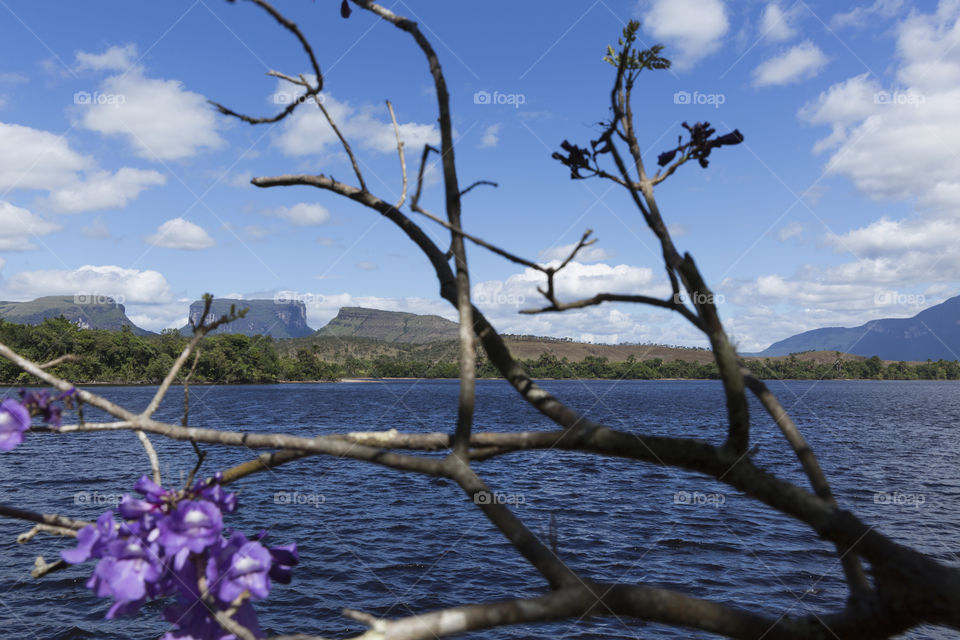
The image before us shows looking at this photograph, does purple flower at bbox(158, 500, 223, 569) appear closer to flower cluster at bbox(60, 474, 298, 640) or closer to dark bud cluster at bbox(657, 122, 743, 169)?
flower cluster at bbox(60, 474, 298, 640)

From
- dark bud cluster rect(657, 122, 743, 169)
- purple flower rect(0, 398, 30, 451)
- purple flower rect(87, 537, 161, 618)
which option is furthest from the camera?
dark bud cluster rect(657, 122, 743, 169)

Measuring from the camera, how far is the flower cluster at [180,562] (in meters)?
1.24

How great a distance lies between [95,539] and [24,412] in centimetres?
37

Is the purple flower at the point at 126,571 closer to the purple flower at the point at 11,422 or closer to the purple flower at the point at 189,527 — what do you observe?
the purple flower at the point at 189,527

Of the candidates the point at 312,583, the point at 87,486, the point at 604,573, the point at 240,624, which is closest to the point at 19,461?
the point at 87,486

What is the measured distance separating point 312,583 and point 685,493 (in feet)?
60.8

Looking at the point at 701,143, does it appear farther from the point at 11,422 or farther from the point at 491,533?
the point at 491,533

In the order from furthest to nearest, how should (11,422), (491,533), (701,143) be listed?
(491,533) → (701,143) → (11,422)

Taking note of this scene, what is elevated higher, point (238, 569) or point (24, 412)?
point (24, 412)

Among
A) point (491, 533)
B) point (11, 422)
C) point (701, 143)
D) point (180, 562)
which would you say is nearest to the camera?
point (180, 562)

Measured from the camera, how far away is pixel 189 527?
4.14 feet

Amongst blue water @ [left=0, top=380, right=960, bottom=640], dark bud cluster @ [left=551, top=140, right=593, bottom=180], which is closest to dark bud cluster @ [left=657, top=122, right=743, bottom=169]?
dark bud cluster @ [left=551, top=140, right=593, bottom=180]

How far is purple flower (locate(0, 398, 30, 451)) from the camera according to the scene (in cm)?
136

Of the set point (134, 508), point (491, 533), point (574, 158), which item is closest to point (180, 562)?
point (134, 508)
